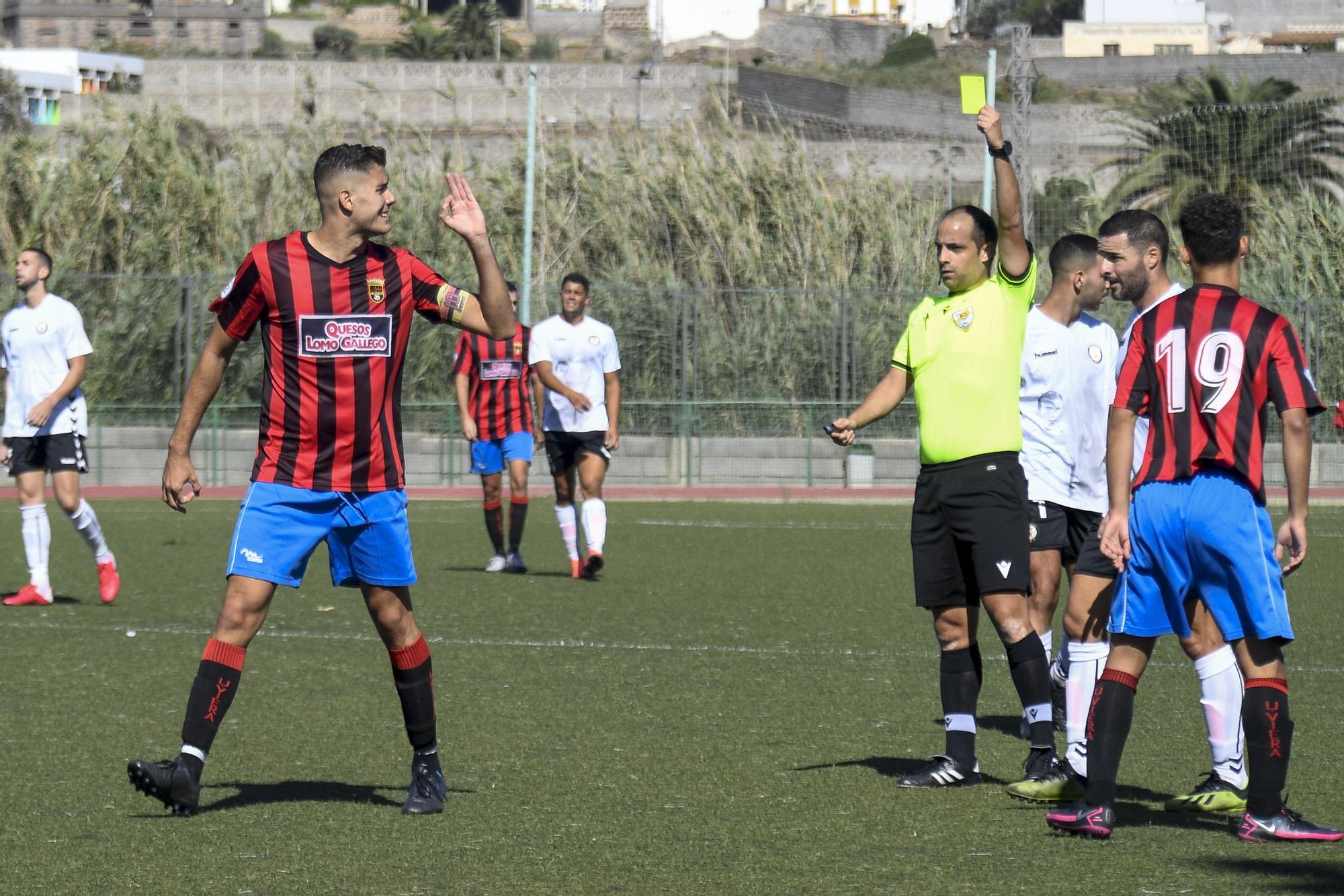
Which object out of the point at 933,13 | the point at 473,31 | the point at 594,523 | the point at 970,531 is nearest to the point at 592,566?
the point at 594,523

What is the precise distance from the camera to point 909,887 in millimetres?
4996

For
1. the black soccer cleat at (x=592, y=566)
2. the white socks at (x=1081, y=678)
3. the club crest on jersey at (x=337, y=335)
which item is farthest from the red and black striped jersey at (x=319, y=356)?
the black soccer cleat at (x=592, y=566)

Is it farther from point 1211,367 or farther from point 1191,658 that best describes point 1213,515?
point 1191,658

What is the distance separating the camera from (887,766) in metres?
6.87

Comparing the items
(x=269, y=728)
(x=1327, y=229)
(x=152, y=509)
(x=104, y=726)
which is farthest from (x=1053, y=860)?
(x=1327, y=229)

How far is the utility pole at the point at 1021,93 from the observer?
82.5ft

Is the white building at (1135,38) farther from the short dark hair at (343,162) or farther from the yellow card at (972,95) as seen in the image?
the short dark hair at (343,162)

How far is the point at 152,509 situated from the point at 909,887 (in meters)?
17.7

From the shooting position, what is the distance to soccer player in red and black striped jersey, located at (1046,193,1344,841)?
5.50 metres

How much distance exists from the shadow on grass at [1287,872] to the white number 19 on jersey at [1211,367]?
133 cm

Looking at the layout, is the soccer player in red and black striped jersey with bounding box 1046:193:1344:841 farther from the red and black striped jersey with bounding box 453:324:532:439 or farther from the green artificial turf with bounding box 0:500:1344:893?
the red and black striped jersey with bounding box 453:324:532:439

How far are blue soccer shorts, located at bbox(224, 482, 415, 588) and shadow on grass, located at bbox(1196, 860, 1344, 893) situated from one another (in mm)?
2734

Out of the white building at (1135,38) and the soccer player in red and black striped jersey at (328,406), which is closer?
the soccer player in red and black striped jersey at (328,406)

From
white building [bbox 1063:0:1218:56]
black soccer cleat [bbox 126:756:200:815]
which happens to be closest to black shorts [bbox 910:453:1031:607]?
black soccer cleat [bbox 126:756:200:815]
